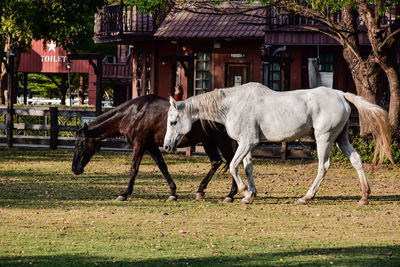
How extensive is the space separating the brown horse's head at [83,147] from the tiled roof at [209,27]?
16225 millimetres

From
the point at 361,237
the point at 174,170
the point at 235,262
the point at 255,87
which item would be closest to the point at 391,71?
the point at 174,170

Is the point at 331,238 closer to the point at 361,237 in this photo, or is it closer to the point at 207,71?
the point at 361,237

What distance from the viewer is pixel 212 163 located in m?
12.6

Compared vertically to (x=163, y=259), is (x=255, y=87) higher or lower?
higher

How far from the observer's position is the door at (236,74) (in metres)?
30.0

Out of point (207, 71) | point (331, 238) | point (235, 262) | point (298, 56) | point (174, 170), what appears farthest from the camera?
point (207, 71)

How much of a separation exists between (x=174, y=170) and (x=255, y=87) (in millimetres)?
6014

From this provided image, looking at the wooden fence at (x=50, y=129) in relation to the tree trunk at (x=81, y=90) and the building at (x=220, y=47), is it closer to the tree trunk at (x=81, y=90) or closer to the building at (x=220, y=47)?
the building at (x=220, y=47)

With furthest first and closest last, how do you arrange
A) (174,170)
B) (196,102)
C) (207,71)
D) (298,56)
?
(207,71) < (298,56) < (174,170) < (196,102)

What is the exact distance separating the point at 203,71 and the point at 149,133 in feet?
58.9

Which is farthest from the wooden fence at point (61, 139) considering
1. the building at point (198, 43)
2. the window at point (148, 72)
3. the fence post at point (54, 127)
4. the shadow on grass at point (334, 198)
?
the shadow on grass at point (334, 198)

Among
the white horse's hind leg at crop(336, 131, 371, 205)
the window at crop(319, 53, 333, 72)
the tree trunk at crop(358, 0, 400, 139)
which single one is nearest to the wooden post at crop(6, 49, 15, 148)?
the tree trunk at crop(358, 0, 400, 139)

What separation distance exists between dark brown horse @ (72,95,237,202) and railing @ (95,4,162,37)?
1705cm

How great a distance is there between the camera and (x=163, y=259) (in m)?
7.63
